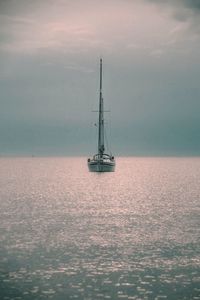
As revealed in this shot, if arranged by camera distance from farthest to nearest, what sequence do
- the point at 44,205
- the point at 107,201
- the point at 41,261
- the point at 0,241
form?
the point at 107,201 < the point at 44,205 < the point at 0,241 < the point at 41,261

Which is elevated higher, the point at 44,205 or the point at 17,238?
the point at 44,205

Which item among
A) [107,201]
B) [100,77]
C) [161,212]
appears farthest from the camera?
[100,77]

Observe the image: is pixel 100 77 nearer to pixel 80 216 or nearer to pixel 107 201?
pixel 107 201

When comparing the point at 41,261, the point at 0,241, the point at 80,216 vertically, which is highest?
the point at 80,216

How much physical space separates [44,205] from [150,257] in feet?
158

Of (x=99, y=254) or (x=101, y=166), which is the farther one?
(x=101, y=166)

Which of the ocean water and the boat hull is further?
the boat hull

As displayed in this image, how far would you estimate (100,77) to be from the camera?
6344 inches

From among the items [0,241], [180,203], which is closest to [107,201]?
[180,203]

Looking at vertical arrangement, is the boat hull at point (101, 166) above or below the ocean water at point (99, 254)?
above

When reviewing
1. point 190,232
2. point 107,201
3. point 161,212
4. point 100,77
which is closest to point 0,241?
point 190,232

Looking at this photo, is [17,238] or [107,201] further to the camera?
[107,201]

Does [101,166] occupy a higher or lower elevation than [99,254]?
higher

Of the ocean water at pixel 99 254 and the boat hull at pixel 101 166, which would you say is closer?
the ocean water at pixel 99 254
